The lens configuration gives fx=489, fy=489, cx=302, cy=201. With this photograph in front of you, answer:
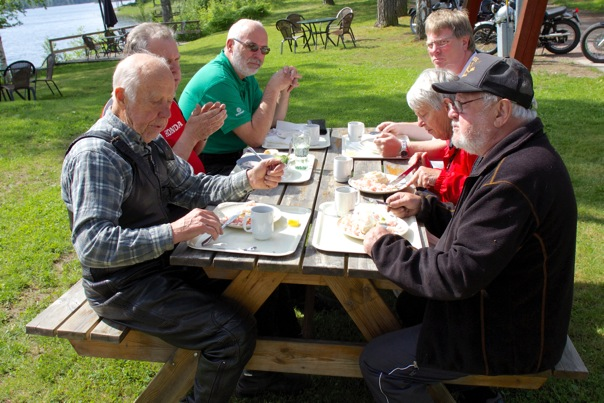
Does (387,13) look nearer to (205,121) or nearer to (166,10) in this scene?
(166,10)

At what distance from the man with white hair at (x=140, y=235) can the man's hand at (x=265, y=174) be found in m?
0.48

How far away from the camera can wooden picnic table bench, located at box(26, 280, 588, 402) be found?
6.75 ft

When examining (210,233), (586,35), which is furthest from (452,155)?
(586,35)

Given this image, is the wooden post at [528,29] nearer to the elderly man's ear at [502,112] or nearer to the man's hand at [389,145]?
the man's hand at [389,145]

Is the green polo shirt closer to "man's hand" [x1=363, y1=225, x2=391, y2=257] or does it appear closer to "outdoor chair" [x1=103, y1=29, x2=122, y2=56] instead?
"man's hand" [x1=363, y1=225, x2=391, y2=257]

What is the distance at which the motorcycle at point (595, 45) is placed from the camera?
31.0 ft

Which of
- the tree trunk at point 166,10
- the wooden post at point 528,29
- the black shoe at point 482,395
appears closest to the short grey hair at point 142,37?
the wooden post at point 528,29

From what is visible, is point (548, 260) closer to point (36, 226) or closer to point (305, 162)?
point (305, 162)

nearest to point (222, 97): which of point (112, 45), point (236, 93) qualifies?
point (236, 93)

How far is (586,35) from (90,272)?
34.2 ft

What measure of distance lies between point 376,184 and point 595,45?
30.6ft

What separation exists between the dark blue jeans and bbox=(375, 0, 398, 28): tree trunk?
56.7 feet

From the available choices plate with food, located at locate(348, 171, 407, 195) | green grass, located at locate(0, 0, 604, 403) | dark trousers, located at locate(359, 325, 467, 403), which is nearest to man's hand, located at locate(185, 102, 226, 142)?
plate with food, located at locate(348, 171, 407, 195)

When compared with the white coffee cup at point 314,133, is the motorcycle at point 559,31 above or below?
below
